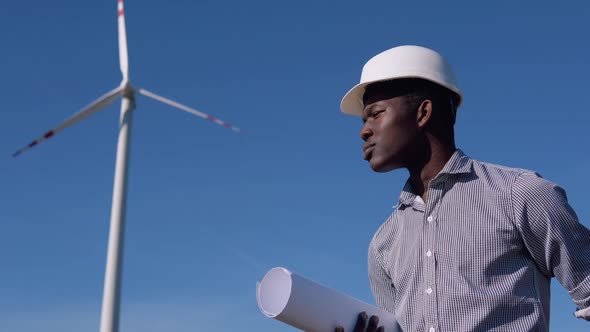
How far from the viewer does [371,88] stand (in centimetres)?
861

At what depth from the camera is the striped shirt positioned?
720 cm

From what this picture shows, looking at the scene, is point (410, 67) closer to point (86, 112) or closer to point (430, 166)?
point (430, 166)

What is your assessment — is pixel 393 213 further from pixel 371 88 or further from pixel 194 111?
pixel 194 111

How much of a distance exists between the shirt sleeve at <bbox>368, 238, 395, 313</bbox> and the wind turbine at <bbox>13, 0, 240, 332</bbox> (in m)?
21.8

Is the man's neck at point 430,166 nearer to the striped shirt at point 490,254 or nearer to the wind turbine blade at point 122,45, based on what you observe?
the striped shirt at point 490,254

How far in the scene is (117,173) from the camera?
32.7m

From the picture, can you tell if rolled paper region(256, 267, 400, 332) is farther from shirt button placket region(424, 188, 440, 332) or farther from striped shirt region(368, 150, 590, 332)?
striped shirt region(368, 150, 590, 332)

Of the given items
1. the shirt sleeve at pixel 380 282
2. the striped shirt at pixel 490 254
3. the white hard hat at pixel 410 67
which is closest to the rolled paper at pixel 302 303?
the striped shirt at pixel 490 254

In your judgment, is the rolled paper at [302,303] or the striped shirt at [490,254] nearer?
the rolled paper at [302,303]

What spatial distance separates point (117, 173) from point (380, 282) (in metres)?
25.3

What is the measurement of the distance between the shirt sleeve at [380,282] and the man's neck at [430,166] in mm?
920

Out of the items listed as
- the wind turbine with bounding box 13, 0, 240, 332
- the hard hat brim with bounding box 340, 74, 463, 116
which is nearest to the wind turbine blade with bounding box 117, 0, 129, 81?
the wind turbine with bounding box 13, 0, 240, 332

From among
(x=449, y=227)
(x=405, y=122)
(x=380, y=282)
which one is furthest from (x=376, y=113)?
(x=380, y=282)

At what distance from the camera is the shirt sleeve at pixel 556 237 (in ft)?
23.7
